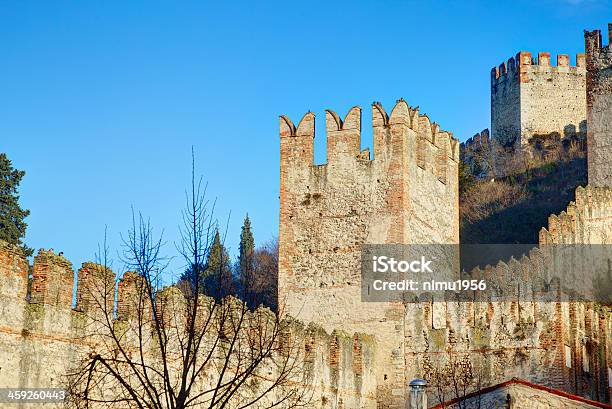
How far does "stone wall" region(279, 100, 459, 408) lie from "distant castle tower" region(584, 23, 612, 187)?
16.2 meters

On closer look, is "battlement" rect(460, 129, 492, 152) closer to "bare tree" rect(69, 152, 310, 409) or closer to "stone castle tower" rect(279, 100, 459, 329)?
"stone castle tower" rect(279, 100, 459, 329)

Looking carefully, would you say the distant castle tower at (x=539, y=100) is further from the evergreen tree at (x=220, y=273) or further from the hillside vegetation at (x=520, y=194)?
the evergreen tree at (x=220, y=273)

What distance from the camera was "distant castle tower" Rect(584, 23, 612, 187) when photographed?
50312 millimetres

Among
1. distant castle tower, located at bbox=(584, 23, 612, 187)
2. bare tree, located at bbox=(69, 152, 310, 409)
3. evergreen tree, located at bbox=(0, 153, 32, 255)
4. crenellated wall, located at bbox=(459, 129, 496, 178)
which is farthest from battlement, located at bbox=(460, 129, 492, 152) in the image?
bare tree, located at bbox=(69, 152, 310, 409)

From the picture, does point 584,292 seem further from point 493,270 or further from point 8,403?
point 8,403

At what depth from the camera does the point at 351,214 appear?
34.3 meters

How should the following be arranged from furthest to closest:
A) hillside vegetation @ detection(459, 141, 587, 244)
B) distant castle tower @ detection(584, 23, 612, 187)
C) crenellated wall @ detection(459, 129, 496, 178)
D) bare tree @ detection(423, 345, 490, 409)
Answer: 1. crenellated wall @ detection(459, 129, 496, 178)
2. hillside vegetation @ detection(459, 141, 587, 244)
3. distant castle tower @ detection(584, 23, 612, 187)
4. bare tree @ detection(423, 345, 490, 409)

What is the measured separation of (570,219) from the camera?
1534 inches

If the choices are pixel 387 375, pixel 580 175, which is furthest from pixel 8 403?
pixel 580 175

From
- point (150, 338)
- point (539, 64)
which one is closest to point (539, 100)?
point (539, 64)

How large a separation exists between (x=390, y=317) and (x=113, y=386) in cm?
1201

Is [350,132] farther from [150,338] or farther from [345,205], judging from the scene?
[150,338]

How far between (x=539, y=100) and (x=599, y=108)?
74.8 feet

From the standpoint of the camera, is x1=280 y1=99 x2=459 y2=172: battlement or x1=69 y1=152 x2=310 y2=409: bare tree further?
x1=280 y1=99 x2=459 y2=172: battlement
